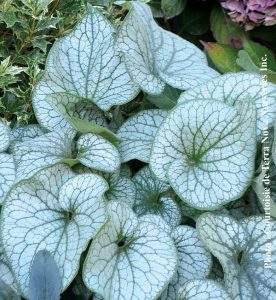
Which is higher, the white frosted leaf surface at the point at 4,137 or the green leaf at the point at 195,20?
the white frosted leaf surface at the point at 4,137

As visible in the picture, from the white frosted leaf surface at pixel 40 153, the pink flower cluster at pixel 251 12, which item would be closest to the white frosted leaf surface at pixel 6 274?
the white frosted leaf surface at pixel 40 153

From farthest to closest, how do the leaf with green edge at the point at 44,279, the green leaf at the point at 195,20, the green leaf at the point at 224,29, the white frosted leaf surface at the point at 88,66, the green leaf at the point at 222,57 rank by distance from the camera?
the green leaf at the point at 195,20 → the green leaf at the point at 224,29 → the green leaf at the point at 222,57 → the white frosted leaf surface at the point at 88,66 → the leaf with green edge at the point at 44,279

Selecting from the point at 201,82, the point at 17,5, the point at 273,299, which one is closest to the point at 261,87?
the point at 201,82

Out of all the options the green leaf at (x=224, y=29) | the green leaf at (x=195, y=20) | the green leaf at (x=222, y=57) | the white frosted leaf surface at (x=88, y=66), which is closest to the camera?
the white frosted leaf surface at (x=88, y=66)

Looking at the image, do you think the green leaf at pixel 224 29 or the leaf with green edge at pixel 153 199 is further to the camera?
the green leaf at pixel 224 29

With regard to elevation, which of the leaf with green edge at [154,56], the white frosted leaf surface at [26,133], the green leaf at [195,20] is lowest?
the green leaf at [195,20]

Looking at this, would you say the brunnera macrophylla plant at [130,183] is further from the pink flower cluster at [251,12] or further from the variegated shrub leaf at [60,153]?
the pink flower cluster at [251,12]
